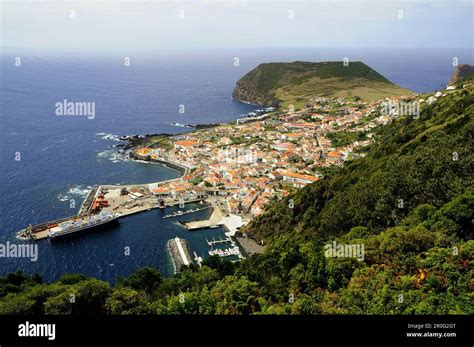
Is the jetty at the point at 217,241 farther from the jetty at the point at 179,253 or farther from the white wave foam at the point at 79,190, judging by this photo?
the white wave foam at the point at 79,190

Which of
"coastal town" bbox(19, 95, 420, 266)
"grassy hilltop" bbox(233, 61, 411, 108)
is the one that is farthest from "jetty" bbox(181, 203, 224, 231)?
"grassy hilltop" bbox(233, 61, 411, 108)

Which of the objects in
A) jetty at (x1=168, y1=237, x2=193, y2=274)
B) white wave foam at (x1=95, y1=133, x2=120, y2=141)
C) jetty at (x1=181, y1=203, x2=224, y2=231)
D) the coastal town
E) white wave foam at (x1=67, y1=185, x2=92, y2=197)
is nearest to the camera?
jetty at (x1=168, y1=237, x2=193, y2=274)

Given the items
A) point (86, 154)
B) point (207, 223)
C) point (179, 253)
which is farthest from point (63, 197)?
point (179, 253)

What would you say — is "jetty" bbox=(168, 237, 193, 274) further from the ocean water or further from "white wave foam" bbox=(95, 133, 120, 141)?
"white wave foam" bbox=(95, 133, 120, 141)

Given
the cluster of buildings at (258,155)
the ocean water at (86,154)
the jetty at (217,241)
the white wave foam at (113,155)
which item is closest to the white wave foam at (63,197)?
the ocean water at (86,154)

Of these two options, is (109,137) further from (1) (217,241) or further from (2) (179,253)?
(2) (179,253)

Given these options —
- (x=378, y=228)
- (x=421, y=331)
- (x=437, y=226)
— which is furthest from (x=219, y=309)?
(x=378, y=228)

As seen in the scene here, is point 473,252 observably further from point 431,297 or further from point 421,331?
point 421,331
